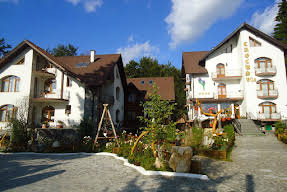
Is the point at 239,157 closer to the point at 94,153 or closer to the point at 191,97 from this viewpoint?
the point at 94,153

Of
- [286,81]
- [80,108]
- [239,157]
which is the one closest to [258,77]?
[286,81]

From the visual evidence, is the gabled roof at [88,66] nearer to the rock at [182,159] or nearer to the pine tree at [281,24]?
the rock at [182,159]

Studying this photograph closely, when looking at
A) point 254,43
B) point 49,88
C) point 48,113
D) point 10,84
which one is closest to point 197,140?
point 48,113

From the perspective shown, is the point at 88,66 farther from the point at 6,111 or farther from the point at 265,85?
the point at 265,85

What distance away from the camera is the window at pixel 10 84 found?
1814cm

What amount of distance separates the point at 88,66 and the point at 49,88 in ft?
15.0

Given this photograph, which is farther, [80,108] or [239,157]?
[80,108]

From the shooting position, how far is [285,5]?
102ft

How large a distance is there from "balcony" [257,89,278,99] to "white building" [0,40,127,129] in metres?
17.8

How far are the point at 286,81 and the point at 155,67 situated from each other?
71.0ft

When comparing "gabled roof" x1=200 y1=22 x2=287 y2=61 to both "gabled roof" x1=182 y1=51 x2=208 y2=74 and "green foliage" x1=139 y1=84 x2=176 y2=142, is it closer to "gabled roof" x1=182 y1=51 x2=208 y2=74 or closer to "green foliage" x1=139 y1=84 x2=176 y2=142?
"gabled roof" x1=182 y1=51 x2=208 y2=74

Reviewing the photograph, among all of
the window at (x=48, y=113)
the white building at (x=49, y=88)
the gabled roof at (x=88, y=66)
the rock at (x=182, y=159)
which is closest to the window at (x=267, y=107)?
the white building at (x=49, y=88)

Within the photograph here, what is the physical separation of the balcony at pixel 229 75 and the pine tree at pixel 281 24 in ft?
44.7

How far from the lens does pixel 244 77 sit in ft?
77.4
